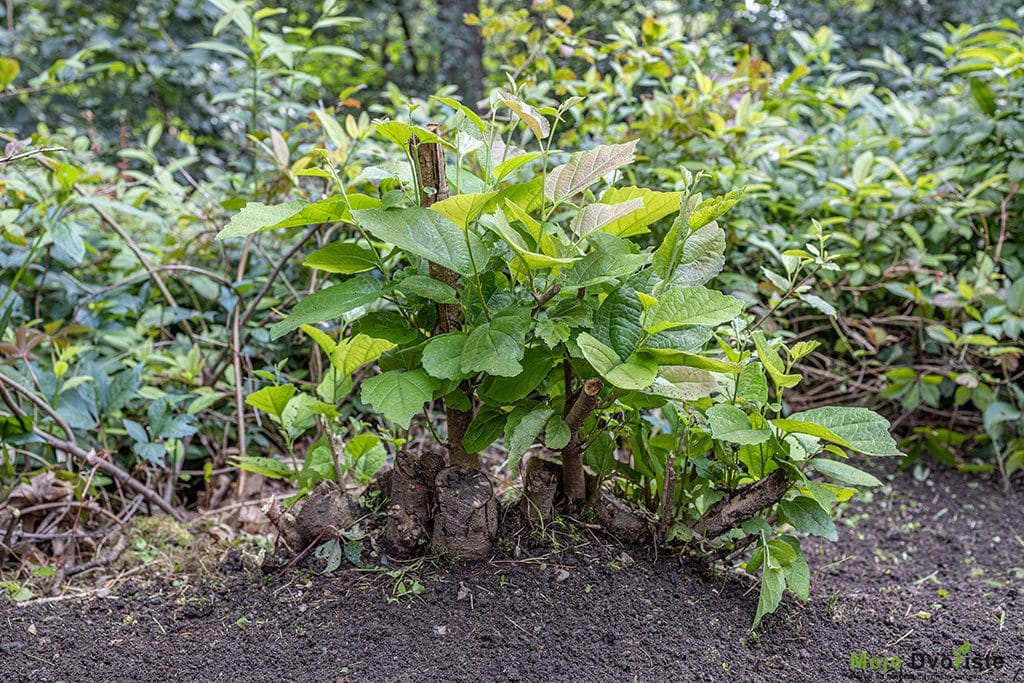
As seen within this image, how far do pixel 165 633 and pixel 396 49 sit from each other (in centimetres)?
596

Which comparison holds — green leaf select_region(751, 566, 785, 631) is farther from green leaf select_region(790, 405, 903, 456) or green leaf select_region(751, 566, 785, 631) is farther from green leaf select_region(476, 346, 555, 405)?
green leaf select_region(476, 346, 555, 405)

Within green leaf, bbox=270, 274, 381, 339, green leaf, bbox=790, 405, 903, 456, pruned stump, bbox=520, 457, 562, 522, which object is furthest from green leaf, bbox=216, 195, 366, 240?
green leaf, bbox=790, 405, 903, 456

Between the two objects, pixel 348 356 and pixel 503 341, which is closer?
pixel 503 341

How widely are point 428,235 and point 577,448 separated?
0.49m

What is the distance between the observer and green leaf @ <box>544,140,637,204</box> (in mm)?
1203

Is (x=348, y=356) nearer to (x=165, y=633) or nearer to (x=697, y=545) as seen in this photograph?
(x=165, y=633)

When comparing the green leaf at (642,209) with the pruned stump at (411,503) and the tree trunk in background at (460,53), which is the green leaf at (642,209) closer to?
the pruned stump at (411,503)

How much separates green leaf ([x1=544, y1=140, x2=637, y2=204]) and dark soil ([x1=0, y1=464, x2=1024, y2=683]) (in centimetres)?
63

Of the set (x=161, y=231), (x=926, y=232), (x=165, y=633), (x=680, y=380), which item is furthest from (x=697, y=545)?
(x=161, y=231)

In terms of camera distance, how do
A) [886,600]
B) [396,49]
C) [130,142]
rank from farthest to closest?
[396,49] → [130,142] → [886,600]

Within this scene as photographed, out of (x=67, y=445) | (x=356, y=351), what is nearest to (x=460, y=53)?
(x=67, y=445)

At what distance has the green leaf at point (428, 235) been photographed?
1.11 meters

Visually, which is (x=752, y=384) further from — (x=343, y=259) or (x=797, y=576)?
(x=343, y=259)

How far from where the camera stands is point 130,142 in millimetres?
4914
